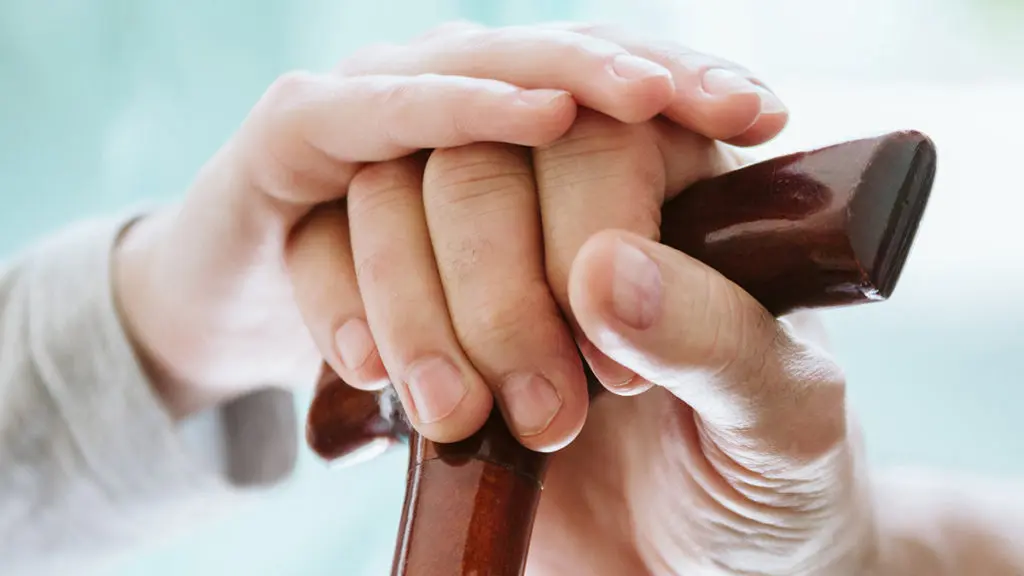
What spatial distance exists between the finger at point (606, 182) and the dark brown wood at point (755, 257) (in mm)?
15

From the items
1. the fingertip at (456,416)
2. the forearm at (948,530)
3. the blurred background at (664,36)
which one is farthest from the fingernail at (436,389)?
the blurred background at (664,36)

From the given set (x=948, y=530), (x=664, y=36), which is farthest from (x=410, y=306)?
(x=664, y=36)

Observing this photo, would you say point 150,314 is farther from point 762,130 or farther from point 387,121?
point 762,130

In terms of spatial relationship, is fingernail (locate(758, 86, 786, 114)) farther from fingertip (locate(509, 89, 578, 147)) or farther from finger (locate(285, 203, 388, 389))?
finger (locate(285, 203, 388, 389))

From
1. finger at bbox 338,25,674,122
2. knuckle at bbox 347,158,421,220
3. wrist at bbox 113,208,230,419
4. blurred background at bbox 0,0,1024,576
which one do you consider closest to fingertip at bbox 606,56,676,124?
finger at bbox 338,25,674,122

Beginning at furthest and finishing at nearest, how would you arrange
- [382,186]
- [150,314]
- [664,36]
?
1. [664,36]
2. [150,314]
3. [382,186]

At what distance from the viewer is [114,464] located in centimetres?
69

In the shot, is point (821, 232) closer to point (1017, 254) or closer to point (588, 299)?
point (588, 299)

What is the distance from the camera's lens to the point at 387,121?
0.37 m

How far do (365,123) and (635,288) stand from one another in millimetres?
165

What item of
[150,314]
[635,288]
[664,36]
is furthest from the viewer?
[664,36]

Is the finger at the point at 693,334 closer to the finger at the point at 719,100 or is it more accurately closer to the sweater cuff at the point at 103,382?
the finger at the point at 719,100

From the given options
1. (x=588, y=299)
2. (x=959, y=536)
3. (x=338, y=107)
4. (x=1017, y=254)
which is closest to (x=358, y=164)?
(x=338, y=107)

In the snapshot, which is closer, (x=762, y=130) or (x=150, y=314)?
(x=762, y=130)
